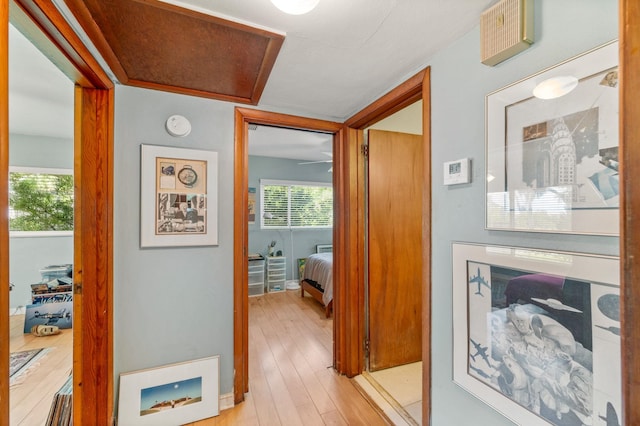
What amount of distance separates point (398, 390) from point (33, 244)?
4.69m

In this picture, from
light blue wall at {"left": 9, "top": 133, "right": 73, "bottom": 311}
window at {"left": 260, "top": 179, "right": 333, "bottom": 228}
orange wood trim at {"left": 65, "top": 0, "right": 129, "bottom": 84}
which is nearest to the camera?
orange wood trim at {"left": 65, "top": 0, "right": 129, "bottom": 84}

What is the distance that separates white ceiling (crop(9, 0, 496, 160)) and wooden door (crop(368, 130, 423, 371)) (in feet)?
1.84

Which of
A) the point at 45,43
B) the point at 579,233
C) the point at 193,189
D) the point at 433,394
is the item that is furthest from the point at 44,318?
the point at 579,233

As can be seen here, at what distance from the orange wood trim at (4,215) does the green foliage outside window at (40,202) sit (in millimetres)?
3827

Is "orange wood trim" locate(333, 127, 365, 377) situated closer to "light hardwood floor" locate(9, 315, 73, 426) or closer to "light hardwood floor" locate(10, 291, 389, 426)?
"light hardwood floor" locate(10, 291, 389, 426)

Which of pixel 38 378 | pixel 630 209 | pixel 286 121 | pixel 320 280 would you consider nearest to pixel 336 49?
pixel 286 121

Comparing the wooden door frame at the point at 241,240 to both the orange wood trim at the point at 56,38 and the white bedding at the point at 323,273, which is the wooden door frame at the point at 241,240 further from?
the white bedding at the point at 323,273

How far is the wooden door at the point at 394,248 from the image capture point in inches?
87.2

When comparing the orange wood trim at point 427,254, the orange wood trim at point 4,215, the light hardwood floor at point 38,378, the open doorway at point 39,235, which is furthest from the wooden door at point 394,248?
the light hardwood floor at point 38,378

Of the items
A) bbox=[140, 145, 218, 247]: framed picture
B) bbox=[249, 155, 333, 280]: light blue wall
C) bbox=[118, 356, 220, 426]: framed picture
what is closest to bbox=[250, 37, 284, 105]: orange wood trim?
bbox=[140, 145, 218, 247]: framed picture

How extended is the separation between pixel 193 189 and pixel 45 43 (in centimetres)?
92

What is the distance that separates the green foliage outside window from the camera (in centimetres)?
333

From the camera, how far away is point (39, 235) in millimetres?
3449

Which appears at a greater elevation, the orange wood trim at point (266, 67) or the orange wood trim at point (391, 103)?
the orange wood trim at point (266, 67)
